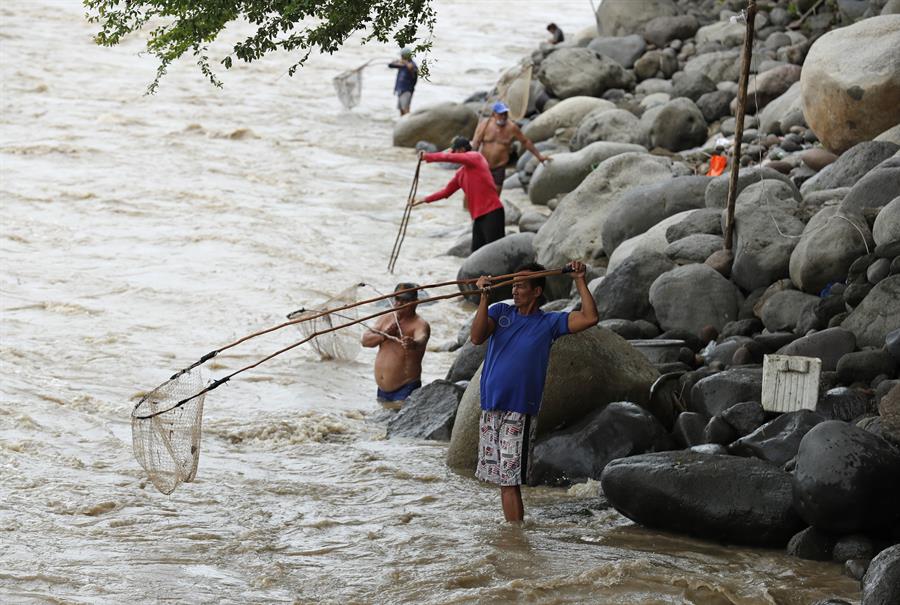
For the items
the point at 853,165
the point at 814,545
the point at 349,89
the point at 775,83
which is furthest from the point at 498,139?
the point at 814,545

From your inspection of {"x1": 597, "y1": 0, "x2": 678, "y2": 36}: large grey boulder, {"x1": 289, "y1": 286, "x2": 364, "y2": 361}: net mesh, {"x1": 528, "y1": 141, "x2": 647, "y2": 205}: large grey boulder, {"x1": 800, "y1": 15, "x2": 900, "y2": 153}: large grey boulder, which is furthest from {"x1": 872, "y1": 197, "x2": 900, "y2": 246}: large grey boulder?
{"x1": 597, "y1": 0, "x2": 678, "y2": 36}: large grey boulder

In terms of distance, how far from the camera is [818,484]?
6.59m

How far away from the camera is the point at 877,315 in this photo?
8.98m

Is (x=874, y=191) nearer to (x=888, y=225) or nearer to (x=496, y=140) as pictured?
(x=888, y=225)

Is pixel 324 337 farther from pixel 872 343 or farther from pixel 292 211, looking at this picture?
pixel 292 211

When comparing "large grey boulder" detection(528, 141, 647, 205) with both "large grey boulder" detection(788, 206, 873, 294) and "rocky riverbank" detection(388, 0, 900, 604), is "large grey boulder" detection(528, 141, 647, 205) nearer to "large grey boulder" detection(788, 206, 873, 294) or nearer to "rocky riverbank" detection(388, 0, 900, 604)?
"rocky riverbank" detection(388, 0, 900, 604)

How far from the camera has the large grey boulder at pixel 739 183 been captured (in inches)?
483

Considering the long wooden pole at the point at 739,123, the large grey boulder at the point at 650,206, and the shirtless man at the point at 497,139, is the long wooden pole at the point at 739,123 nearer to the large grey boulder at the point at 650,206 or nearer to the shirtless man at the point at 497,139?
the large grey boulder at the point at 650,206

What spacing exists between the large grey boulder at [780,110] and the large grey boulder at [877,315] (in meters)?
7.81

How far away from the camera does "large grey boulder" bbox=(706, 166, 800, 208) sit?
1226 centimetres

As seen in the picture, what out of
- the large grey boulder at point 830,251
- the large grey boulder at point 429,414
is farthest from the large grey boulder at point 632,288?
the large grey boulder at point 429,414

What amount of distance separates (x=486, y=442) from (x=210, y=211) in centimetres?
1166

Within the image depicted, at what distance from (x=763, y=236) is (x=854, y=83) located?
3401 millimetres

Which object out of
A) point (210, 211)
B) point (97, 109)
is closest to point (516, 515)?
point (210, 211)
